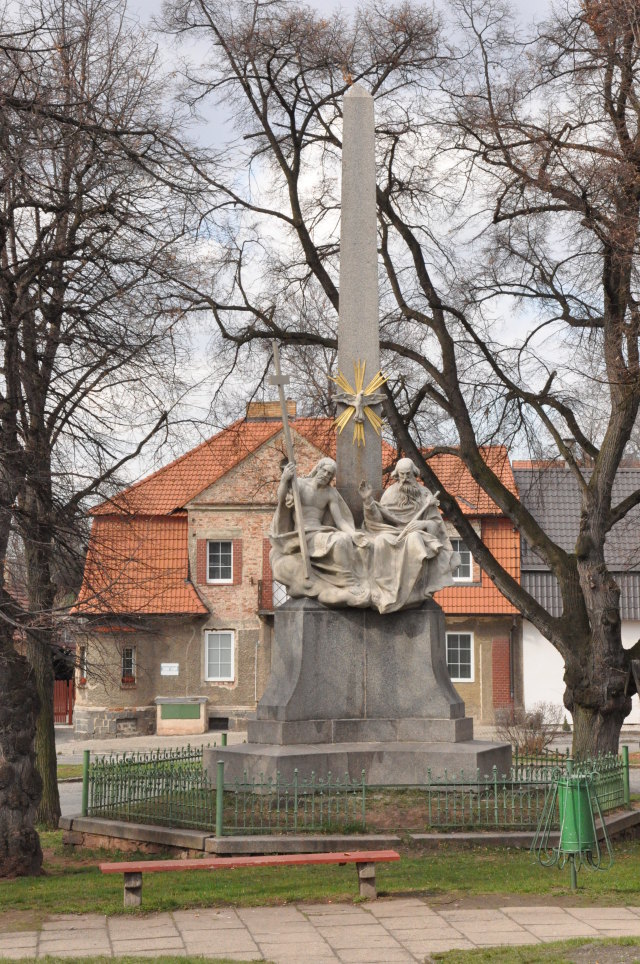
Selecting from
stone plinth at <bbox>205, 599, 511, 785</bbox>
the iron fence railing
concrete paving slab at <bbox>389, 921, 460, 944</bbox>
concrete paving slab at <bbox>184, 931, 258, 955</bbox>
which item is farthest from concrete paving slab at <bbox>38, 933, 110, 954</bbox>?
stone plinth at <bbox>205, 599, 511, 785</bbox>

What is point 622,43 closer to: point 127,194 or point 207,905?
point 127,194

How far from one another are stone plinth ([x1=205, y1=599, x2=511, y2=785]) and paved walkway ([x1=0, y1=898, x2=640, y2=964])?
3.37 m

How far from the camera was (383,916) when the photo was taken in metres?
8.38

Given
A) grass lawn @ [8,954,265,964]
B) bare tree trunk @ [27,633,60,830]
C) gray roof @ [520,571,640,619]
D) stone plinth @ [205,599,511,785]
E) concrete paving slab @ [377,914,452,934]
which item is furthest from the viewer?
gray roof @ [520,571,640,619]

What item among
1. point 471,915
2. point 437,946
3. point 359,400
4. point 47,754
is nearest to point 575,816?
point 471,915

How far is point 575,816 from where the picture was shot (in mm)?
9320

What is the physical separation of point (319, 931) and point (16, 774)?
163 inches

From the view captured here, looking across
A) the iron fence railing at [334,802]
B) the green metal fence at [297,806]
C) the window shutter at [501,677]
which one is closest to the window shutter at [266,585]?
the window shutter at [501,677]

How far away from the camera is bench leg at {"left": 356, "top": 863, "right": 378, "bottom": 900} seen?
9023mm

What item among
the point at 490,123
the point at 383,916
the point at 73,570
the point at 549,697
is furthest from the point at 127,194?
the point at 549,697

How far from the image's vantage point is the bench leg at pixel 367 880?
9.02 meters

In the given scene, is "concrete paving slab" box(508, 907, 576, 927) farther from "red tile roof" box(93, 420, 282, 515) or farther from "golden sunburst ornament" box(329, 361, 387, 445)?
"red tile roof" box(93, 420, 282, 515)

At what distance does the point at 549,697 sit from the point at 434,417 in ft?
50.2

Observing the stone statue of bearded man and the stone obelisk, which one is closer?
the stone statue of bearded man
